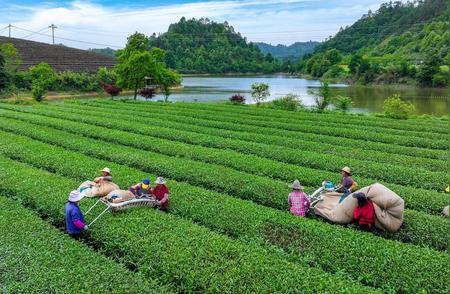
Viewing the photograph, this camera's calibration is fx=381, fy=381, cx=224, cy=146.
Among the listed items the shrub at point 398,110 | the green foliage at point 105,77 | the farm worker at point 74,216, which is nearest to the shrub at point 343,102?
the shrub at point 398,110

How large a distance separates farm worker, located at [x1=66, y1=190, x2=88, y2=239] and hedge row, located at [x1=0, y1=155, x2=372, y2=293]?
28cm

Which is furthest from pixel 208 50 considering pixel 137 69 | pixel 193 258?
pixel 193 258

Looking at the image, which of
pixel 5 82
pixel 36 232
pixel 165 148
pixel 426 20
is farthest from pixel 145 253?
pixel 426 20

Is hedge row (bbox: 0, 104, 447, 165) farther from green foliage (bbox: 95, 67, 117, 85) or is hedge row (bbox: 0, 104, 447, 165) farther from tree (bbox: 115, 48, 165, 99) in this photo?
green foliage (bbox: 95, 67, 117, 85)

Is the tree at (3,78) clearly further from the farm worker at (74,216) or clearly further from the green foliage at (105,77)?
the farm worker at (74,216)

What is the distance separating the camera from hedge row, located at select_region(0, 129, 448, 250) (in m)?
8.05

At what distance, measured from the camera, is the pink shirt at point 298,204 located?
895 centimetres

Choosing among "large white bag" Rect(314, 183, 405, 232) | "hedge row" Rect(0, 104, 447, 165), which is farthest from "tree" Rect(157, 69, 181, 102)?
"large white bag" Rect(314, 183, 405, 232)

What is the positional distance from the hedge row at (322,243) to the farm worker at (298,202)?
1.46 ft

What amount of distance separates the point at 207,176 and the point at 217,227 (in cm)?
346

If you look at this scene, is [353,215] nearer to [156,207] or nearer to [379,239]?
[379,239]

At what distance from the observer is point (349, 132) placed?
19.5 metres

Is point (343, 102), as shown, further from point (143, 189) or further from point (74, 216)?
point (74, 216)

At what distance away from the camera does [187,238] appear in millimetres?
7250
